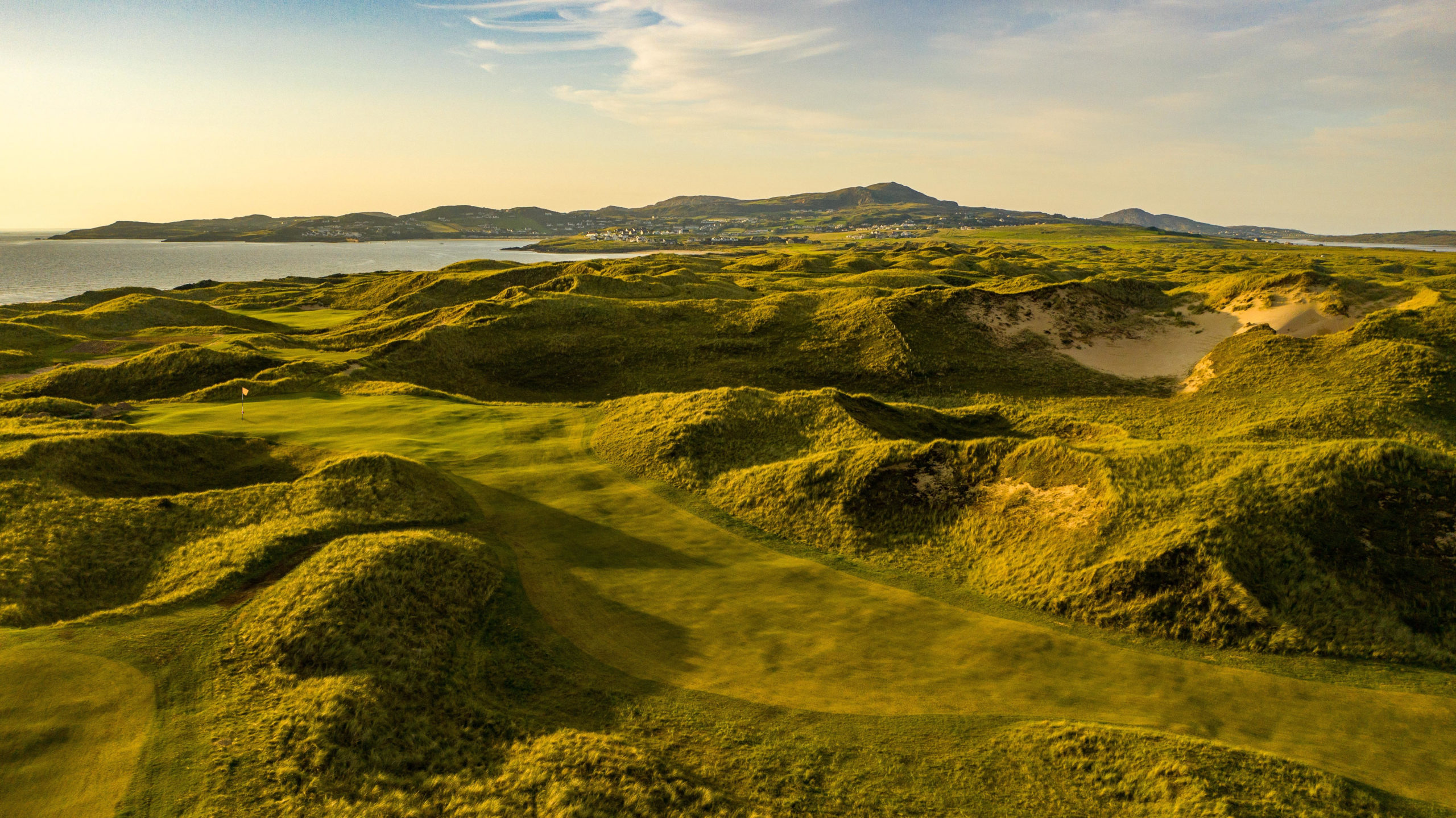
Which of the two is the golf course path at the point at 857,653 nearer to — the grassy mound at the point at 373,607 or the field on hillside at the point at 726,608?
the field on hillside at the point at 726,608

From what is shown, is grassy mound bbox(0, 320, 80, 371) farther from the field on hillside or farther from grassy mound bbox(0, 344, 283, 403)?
the field on hillside

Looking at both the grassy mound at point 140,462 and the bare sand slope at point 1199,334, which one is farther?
the bare sand slope at point 1199,334

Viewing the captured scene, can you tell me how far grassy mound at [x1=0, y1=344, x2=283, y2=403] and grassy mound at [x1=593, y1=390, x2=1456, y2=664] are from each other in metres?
35.3

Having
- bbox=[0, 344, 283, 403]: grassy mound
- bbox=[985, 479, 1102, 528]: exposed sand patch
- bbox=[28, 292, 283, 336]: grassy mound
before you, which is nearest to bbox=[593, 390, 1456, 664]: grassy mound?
bbox=[985, 479, 1102, 528]: exposed sand patch

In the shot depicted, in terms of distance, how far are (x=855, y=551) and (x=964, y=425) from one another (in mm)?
18288

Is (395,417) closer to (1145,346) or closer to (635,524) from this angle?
(635,524)

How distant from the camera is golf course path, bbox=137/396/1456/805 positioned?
1331 cm

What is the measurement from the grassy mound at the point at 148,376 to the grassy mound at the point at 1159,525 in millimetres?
35305

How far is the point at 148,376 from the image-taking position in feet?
148

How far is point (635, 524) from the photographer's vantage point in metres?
23.5

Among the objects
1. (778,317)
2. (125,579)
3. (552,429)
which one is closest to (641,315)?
(778,317)

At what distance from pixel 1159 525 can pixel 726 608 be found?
Answer: 501 inches

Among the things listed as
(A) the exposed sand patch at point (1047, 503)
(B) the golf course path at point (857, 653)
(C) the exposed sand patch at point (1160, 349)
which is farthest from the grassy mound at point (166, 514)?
(C) the exposed sand patch at point (1160, 349)

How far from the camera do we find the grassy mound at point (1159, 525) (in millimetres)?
16672
